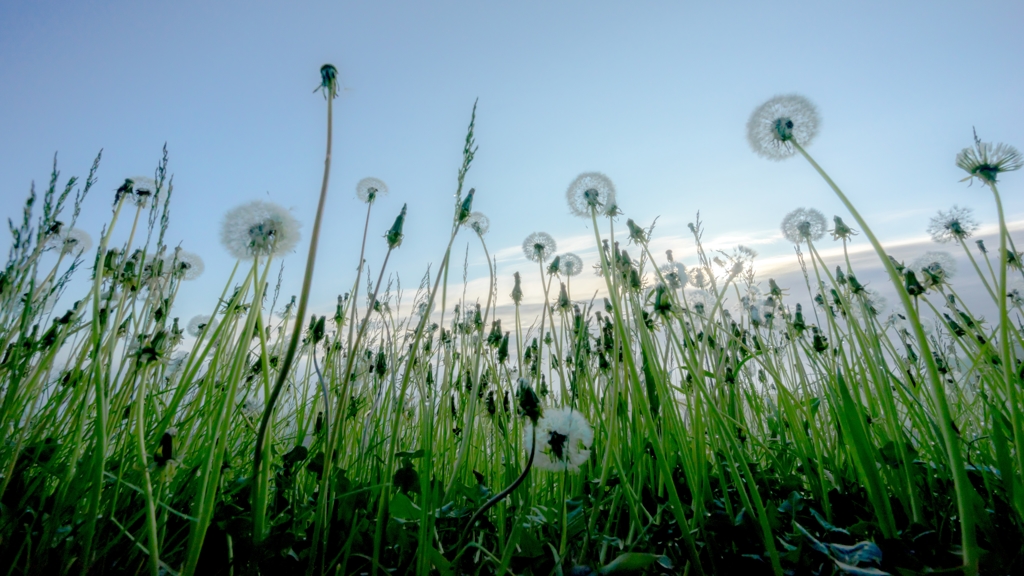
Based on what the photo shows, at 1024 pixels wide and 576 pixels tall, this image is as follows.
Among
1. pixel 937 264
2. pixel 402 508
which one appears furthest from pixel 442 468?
pixel 937 264

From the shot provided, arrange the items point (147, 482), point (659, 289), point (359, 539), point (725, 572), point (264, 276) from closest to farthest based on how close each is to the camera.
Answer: point (147, 482), point (264, 276), point (725, 572), point (359, 539), point (659, 289)

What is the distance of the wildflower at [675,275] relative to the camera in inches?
90.9

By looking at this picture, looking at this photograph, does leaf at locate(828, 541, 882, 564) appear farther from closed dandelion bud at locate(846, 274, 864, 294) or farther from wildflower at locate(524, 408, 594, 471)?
closed dandelion bud at locate(846, 274, 864, 294)

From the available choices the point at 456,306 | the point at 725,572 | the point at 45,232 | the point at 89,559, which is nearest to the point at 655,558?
the point at 725,572

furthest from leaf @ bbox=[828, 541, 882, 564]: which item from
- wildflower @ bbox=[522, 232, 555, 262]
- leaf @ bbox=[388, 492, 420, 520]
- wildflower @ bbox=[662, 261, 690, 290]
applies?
wildflower @ bbox=[522, 232, 555, 262]

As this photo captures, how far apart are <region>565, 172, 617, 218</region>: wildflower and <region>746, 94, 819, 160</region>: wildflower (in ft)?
1.84

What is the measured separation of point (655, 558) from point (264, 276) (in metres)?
0.94

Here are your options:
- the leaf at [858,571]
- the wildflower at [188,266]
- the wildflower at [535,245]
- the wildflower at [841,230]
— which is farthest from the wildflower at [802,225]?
the wildflower at [188,266]

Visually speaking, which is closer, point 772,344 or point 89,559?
point 89,559

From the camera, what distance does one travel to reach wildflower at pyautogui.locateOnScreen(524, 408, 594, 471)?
1181 mm

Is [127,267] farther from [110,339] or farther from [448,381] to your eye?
[448,381]

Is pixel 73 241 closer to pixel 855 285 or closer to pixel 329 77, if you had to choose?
pixel 329 77

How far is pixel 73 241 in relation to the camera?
1.92 m

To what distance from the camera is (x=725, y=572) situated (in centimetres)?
103
